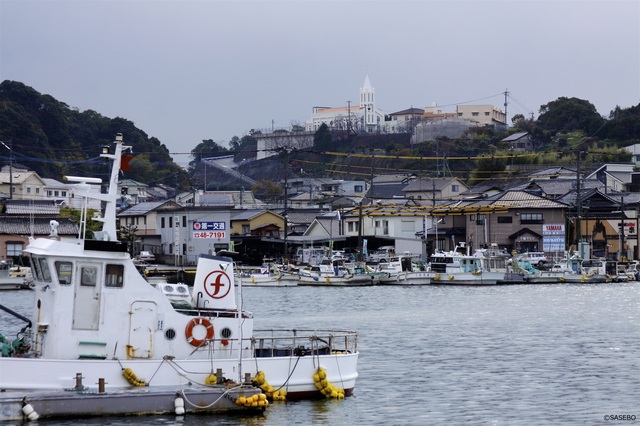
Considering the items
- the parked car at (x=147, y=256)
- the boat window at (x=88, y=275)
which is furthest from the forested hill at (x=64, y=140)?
the boat window at (x=88, y=275)

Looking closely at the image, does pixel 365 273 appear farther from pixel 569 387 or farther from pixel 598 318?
pixel 569 387

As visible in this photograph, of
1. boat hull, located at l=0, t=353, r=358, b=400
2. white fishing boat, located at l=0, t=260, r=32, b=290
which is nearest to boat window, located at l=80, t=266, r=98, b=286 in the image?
boat hull, located at l=0, t=353, r=358, b=400

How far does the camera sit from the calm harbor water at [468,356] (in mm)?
25297

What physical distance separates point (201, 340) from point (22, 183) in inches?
3688

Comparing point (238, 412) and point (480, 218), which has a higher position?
point (480, 218)

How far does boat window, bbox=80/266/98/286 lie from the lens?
22828mm

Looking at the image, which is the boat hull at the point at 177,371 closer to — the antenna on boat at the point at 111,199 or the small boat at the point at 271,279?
the antenna on boat at the point at 111,199

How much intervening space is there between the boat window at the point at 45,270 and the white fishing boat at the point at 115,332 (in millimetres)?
28

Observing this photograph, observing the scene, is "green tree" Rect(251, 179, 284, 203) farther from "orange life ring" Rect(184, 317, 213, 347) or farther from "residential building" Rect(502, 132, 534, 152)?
"orange life ring" Rect(184, 317, 213, 347)

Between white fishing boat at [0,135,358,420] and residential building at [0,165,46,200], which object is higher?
residential building at [0,165,46,200]

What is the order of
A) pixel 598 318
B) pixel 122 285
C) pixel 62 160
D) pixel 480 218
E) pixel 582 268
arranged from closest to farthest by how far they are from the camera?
pixel 122 285 → pixel 598 318 → pixel 582 268 → pixel 480 218 → pixel 62 160

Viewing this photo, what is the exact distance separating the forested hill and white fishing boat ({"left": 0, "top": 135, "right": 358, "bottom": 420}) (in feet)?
338

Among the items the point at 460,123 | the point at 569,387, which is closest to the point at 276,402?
the point at 569,387

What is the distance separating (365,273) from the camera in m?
80.2
